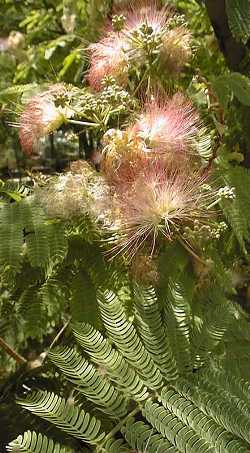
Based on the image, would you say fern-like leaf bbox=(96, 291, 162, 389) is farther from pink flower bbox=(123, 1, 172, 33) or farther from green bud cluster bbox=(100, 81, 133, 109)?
pink flower bbox=(123, 1, 172, 33)

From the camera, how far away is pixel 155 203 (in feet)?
4.73

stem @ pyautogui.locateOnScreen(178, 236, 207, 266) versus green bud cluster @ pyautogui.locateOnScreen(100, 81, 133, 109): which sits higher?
green bud cluster @ pyautogui.locateOnScreen(100, 81, 133, 109)

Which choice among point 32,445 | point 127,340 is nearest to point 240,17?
point 127,340

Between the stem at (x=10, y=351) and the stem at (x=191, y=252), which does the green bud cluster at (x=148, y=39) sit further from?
the stem at (x=10, y=351)

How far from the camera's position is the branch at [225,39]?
224 centimetres

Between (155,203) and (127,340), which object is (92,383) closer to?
(127,340)

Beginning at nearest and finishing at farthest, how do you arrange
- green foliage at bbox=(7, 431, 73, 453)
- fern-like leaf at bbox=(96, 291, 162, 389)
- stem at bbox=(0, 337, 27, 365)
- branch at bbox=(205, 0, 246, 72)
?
green foliage at bbox=(7, 431, 73, 453) < fern-like leaf at bbox=(96, 291, 162, 389) < stem at bbox=(0, 337, 27, 365) < branch at bbox=(205, 0, 246, 72)

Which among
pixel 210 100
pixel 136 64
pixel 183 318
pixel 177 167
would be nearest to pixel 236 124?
pixel 210 100

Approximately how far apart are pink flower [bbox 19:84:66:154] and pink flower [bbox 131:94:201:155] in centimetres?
22

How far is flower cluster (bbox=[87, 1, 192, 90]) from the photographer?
1.66 m

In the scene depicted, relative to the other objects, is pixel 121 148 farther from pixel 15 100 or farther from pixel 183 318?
pixel 15 100

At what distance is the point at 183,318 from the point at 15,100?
779 mm

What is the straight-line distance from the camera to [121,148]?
1.46 meters

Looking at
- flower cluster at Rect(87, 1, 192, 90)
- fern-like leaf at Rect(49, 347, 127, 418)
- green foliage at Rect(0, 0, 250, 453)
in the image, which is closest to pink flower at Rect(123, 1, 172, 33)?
flower cluster at Rect(87, 1, 192, 90)
